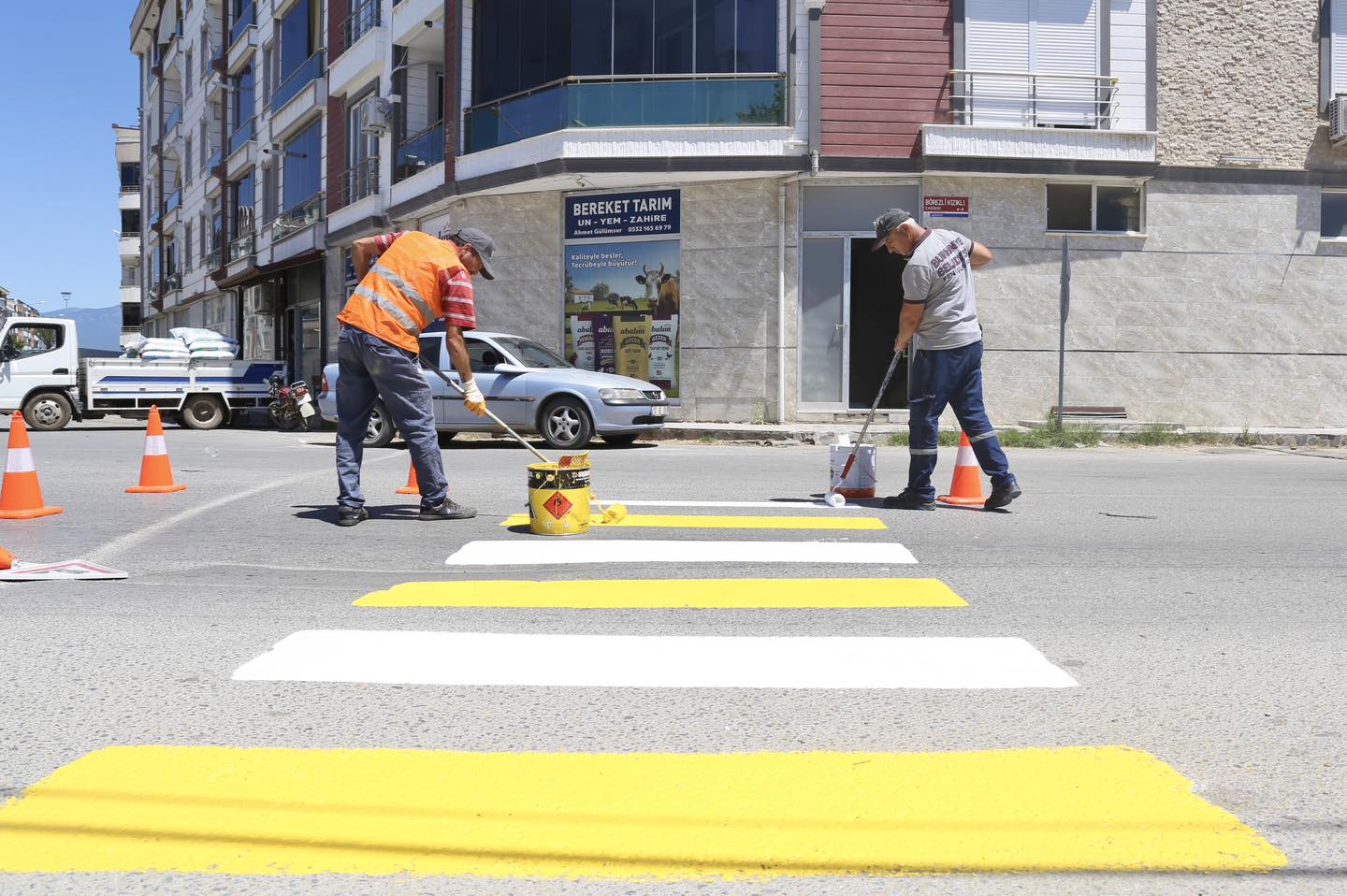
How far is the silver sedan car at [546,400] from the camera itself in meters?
15.3

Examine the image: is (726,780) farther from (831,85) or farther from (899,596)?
(831,85)

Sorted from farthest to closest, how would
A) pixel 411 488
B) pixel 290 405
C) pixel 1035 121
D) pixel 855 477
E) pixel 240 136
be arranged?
1. pixel 240 136
2. pixel 290 405
3. pixel 1035 121
4. pixel 411 488
5. pixel 855 477

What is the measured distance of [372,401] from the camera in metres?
7.53

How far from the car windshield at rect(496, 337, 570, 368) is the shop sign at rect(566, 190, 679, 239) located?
5181 millimetres

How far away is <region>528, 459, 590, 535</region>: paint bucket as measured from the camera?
23.4ft

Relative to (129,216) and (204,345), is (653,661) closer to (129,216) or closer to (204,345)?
(204,345)

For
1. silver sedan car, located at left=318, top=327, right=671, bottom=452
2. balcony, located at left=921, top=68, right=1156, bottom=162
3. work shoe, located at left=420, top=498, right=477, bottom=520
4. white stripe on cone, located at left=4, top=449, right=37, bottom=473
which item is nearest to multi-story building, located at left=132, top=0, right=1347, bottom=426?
balcony, located at left=921, top=68, right=1156, bottom=162

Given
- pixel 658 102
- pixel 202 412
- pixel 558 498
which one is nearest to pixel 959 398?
pixel 558 498

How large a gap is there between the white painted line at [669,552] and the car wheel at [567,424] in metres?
8.38

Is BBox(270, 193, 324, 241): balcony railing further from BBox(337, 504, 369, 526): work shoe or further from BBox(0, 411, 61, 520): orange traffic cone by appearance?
BBox(337, 504, 369, 526): work shoe

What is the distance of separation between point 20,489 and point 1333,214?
2045 centimetres

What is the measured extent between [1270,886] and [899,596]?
2.93 meters

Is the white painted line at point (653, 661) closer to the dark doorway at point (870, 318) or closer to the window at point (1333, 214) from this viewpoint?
the dark doorway at point (870, 318)

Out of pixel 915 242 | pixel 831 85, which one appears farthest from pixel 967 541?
pixel 831 85
